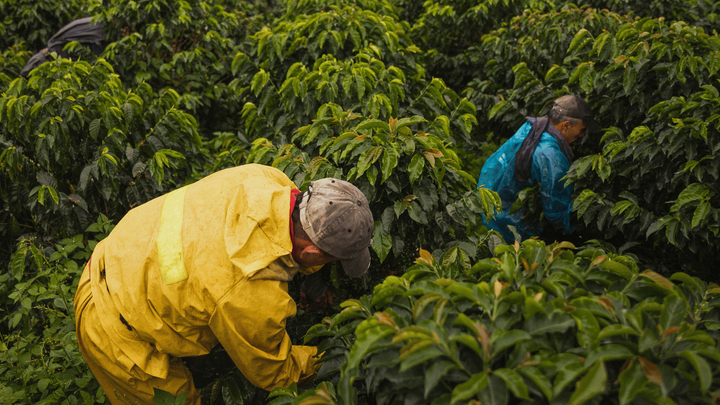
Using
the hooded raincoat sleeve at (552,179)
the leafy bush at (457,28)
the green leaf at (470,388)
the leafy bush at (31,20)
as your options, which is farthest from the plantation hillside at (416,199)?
the leafy bush at (31,20)

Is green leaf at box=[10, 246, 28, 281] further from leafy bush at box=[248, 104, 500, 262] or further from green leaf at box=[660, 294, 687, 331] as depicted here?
green leaf at box=[660, 294, 687, 331]

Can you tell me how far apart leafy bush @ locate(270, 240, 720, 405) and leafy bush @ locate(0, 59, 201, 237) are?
255cm

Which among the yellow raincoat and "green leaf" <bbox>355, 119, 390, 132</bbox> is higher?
"green leaf" <bbox>355, 119, 390, 132</bbox>

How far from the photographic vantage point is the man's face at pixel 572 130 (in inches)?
138

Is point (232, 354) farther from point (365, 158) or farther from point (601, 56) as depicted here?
point (601, 56)

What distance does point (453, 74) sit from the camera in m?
6.32

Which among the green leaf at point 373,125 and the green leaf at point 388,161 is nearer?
the green leaf at point 388,161

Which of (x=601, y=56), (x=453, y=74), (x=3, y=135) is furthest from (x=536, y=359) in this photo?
(x=453, y=74)

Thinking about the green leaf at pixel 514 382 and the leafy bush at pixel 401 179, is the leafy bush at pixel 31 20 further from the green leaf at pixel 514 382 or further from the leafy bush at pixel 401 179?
the green leaf at pixel 514 382

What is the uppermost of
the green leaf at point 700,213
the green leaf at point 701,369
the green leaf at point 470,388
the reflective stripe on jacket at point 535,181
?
the green leaf at point 701,369

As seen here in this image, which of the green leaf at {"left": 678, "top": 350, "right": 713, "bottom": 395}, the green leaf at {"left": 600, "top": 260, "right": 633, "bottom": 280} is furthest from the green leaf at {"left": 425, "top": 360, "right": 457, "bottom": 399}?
the green leaf at {"left": 600, "top": 260, "right": 633, "bottom": 280}

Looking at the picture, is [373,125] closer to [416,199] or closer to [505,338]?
[416,199]

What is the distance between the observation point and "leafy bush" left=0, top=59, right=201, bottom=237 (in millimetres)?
3311

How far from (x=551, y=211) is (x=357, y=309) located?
2310mm
